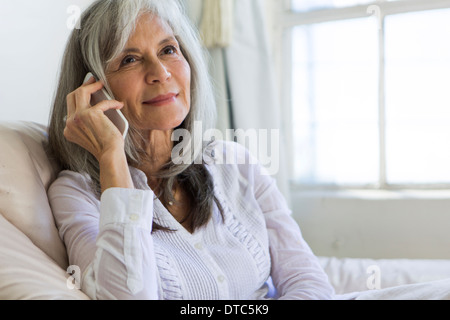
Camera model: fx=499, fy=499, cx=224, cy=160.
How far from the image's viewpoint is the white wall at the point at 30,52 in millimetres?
1257

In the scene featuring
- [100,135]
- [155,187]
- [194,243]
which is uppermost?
[100,135]

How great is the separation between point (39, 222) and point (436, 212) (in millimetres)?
1346

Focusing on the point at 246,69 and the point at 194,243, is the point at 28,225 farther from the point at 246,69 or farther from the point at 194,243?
the point at 246,69

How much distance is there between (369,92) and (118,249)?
5.04ft

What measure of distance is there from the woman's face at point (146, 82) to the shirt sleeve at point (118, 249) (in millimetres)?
249

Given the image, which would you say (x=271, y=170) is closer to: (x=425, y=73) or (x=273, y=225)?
(x=425, y=73)

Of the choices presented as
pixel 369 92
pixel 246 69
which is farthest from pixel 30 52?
pixel 369 92

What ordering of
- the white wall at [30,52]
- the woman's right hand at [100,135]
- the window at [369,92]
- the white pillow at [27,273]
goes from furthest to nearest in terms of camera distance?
1. the window at [369,92]
2. the white wall at [30,52]
3. the woman's right hand at [100,135]
4. the white pillow at [27,273]

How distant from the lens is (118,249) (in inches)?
31.3

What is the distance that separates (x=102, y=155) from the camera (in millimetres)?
889

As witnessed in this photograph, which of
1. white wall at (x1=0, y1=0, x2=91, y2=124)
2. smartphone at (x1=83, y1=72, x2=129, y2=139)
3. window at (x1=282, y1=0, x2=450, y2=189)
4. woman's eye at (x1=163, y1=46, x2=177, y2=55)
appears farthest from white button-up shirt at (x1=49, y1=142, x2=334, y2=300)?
window at (x1=282, y1=0, x2=450, y2=189)

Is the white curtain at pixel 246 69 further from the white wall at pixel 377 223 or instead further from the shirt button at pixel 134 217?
the shirt button at pixel 134 217

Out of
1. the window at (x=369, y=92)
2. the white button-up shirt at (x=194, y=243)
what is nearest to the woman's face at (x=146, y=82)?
the white button-up shirt at (x=194, y=243)

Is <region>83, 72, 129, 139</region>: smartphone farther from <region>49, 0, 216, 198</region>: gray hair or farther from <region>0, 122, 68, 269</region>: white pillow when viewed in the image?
<region>0, 122, 68, 269</region>: white pillow
